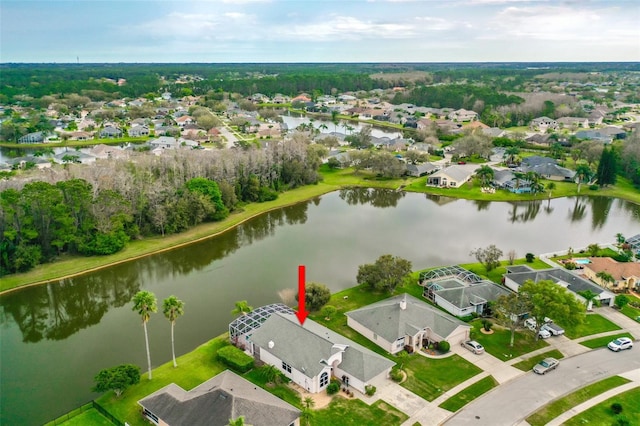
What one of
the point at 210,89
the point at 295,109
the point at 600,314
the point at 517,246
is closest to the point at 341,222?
the point at 517,246

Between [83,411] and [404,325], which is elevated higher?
[404,325]

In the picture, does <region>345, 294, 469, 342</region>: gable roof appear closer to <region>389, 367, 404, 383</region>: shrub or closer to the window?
<region>389, 367, 404, 383</region>: shrub

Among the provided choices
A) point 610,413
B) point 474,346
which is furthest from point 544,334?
point 610,413

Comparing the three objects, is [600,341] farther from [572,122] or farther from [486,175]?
[572,122]

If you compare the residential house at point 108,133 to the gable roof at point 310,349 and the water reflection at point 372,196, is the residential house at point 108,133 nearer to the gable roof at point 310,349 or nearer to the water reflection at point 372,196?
the water reflection at point 372,196

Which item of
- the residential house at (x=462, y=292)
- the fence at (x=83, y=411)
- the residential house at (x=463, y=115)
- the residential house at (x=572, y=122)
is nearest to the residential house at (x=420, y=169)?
the residential house at (x=462, y=292)

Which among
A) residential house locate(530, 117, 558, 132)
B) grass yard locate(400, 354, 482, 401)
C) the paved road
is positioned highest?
residential house locate(530, 117, 558, 132)

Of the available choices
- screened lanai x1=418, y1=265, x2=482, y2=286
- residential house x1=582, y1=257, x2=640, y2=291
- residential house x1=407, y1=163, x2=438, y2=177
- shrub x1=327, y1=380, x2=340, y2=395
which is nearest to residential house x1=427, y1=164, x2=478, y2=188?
residential house x1=407, y1=163, x2=438, y2=177
